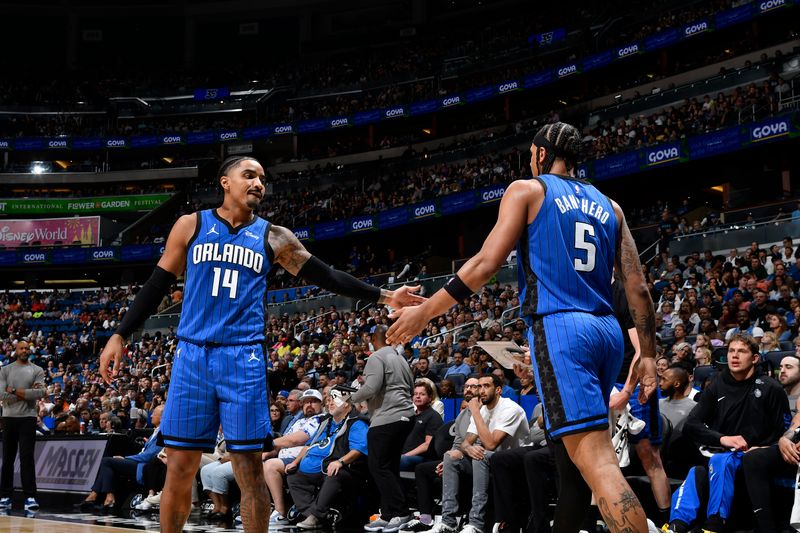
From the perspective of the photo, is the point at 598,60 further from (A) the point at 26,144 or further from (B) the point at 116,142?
(A) the point at 26,144

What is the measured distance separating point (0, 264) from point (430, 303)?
4484 centimetres

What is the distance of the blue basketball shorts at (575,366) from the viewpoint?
332 centimetres

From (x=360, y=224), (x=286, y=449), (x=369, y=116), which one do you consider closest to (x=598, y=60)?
(x=360, y=224)

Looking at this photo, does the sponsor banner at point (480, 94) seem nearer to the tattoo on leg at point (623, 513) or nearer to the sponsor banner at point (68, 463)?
the sponsor banner at point (68, 463)

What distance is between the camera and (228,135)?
45344mm

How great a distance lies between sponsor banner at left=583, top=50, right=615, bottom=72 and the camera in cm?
3359

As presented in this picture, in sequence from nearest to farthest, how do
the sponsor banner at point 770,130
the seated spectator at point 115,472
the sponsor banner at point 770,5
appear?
the seated spectator at point 115,472 < the sponsor banner at point 770,130 < the sponsor banner at point 770,5

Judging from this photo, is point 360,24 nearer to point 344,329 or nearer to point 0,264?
point 0,264

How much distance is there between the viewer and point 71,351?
33.7 metres

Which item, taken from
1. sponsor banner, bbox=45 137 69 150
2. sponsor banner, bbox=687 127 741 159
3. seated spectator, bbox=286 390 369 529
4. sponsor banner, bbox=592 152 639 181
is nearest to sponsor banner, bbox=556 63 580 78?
sponsor banner, bbox=592 152 639 181

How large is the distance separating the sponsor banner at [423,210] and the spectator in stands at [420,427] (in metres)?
25.4

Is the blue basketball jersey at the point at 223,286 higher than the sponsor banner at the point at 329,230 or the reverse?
the reverse

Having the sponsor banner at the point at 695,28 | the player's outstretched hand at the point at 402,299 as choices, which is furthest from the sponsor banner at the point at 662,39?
the player's outstretched hand at the point at 402,299

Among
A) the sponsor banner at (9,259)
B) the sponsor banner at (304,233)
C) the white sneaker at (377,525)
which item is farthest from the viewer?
the sponsor banner at (9,259)
